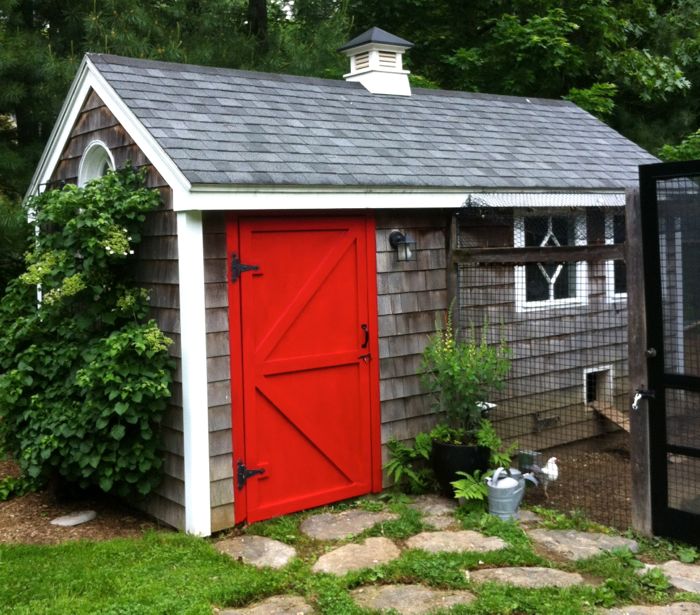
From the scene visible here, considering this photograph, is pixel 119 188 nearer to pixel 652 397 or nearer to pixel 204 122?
pixel 204 122

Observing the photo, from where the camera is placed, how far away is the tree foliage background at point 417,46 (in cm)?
936

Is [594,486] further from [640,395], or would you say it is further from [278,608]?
[278,608]

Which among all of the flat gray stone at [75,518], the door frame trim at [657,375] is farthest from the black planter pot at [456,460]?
the flat gray stone at [75,518]

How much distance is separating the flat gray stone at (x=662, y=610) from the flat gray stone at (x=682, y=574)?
189 millimetres

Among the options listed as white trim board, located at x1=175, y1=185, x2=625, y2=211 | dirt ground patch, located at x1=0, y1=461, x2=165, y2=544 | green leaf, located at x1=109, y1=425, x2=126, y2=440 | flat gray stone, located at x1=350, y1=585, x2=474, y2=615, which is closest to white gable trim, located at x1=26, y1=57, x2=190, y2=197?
white trim board, located at x1=175, y1=185, x2=625, y2=211

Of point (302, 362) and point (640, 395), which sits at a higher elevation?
point (302, 362)

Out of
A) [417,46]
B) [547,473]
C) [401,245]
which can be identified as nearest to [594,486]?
[547,473]

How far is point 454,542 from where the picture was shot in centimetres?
502

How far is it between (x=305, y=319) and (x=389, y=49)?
3531 millimetres

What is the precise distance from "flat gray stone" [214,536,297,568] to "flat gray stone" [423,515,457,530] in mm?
989

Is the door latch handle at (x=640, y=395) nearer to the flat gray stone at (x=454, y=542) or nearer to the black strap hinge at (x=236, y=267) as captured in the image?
the flat gray stone at (x=454, y=542)

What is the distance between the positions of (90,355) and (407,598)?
2.59 metres

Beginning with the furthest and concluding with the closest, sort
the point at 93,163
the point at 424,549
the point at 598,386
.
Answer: the point at 598,386, the point at 93,163, the point at 424,549

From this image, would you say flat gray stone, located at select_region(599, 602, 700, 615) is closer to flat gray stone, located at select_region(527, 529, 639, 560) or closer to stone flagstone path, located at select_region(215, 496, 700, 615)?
stone flagstone path, located at select_region(215, 496, 700, 615)
